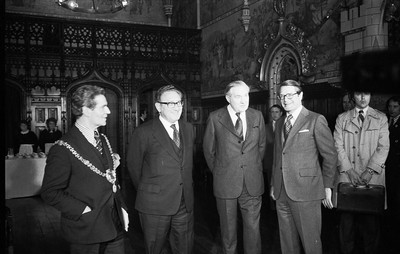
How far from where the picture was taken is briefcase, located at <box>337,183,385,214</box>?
438 centimetres

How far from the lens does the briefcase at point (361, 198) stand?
14.4 feet

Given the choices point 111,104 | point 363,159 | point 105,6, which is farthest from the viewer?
point 105,6

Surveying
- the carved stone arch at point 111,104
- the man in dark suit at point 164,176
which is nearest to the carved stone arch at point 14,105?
the carved stone arch at point 111,104

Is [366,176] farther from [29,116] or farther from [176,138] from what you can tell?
[29,116]

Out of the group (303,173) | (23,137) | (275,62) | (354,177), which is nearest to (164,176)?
(303,173)

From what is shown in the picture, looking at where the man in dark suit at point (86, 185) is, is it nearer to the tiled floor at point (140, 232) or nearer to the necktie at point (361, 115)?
the tiled floor at point (140, 232)

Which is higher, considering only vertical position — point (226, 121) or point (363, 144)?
point (226, 121)

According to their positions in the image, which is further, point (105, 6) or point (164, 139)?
point (105, 6)

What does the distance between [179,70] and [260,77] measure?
4647 millimetres

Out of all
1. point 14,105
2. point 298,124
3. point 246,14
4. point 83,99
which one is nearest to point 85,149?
point 83,99

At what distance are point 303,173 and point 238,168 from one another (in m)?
0.73

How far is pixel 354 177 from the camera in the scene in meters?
4.78

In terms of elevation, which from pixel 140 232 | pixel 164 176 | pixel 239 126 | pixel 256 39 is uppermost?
pixel 256 39

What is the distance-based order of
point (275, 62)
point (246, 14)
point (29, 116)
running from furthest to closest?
point (29, 116)
point (246, 14)
point (275, 62)
